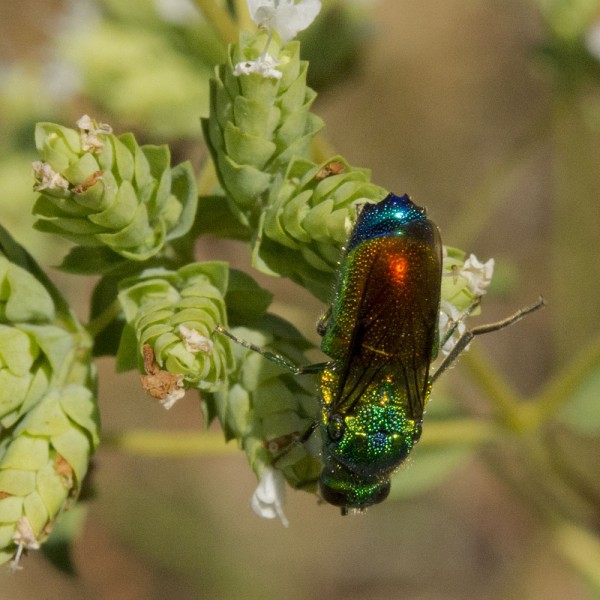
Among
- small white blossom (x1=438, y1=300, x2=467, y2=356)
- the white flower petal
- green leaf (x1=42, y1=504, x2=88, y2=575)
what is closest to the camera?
small white blossom (x1=438, y1=300, x2=467, y2=356)

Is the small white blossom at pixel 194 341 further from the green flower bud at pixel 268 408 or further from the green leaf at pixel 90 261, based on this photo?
the green leaf at pixel 90 261

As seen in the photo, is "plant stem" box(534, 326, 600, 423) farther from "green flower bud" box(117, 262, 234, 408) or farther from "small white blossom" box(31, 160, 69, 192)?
"small white blossom" box(31, 160, 69, 192)

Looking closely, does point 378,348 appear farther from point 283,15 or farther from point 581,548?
point 581,548

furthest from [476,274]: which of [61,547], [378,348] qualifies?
[61,547]

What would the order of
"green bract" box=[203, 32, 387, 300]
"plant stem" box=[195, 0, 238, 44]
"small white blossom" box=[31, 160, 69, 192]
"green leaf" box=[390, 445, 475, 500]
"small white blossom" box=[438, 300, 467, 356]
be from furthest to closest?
"green leaf" box=[390, 445, 475, 500], "plant stem" box=[195, 0, 238, 44], "small white blossom" box=[438, 300, 467, 356], "green bract" box=[203, 32, 387, 300], "small white blossom" box=[31, 160, 69, 192]

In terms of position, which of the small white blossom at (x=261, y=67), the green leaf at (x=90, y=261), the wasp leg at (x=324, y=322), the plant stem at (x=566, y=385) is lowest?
the plant stem at (x=566, y=385)

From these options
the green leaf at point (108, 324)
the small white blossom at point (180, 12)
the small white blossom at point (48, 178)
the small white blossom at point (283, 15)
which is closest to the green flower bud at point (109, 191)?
the small white blossom at point (48, 178)

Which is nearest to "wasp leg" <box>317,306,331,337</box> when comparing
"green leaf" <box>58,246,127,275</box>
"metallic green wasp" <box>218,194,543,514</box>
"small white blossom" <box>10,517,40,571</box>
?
"metallic green wasp" <box>218,194,543,514</box>
